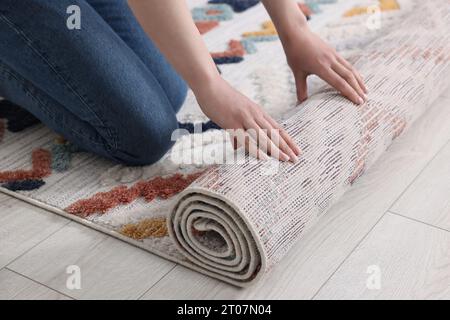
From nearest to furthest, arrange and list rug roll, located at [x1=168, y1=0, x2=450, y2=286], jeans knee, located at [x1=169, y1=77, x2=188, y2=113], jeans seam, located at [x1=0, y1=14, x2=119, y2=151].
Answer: rug roll, located at [x1=168, y1=0, x2=450, y2=286]
jeans seam, located at [x1=0, y1=14, x2=119, y2=151]
jeans knee, located at [x1=169, y1=77, x2=188, y2=113]

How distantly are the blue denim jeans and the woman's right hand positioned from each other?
240 mm

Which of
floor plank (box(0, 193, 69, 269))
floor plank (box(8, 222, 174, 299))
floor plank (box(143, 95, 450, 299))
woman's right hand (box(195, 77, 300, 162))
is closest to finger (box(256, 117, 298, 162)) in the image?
woman's right hand (box(195, 77, 300, 162))

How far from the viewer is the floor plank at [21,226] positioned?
3.64 feet

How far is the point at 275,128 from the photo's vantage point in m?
1.06

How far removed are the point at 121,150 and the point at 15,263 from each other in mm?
298

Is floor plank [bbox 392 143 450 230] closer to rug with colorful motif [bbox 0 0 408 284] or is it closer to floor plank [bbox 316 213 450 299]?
floor plank [bbox 316 213 450 299]

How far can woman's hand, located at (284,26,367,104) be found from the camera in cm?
119

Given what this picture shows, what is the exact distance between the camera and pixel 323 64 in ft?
3.96

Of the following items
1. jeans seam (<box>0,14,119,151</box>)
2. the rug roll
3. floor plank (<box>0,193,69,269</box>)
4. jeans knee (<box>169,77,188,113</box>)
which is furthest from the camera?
jeans knee (<box>169,77,188,113</box>)

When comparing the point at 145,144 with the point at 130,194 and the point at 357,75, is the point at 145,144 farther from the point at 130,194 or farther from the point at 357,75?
the point at 357,75

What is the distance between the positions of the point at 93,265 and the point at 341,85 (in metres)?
0.51

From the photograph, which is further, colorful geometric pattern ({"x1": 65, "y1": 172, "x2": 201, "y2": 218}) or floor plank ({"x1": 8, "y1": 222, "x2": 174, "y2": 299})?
colorful geometric pattern ({"x1": 65, "y1": 172, "x2": 201, "y2": 218})

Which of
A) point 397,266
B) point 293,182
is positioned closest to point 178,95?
point 293,182

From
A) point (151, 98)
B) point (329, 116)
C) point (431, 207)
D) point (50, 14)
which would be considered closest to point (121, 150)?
point (151, 98)
